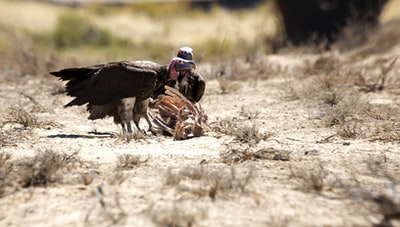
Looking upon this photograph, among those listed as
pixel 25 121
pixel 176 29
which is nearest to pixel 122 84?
pixel 25 121

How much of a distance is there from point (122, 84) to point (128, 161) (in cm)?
147

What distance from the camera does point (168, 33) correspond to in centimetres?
3375

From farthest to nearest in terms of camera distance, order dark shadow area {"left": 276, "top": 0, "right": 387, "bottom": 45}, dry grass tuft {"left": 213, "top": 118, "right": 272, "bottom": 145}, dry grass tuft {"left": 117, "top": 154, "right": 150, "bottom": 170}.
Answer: dark shadow area {"left": 276, "top": 0, "right": 387, "bottom": 45} < dry grass tuft {"left": 213, "top": 118, "right": 272, "bottom": 145} < dry grass tuft {"left": 117, "top": 154, "right": 150, "bottom": 170}

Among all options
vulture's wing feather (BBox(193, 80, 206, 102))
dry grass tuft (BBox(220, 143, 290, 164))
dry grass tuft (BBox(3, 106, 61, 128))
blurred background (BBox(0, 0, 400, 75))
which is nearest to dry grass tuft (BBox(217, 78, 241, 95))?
blurred background (BBox(0, 0, 400, 75))

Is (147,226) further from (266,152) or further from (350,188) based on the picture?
(266,152)

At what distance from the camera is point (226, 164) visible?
19.6 feet

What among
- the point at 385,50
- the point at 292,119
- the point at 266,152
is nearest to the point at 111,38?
the point at 385,50

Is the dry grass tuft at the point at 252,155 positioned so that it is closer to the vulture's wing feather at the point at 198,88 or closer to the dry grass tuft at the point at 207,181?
the dry grass tuft at the point at 207,181

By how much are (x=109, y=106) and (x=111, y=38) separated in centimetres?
2524

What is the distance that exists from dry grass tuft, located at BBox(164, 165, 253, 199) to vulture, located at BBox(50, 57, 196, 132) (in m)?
1.80

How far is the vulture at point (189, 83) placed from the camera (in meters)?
7.47

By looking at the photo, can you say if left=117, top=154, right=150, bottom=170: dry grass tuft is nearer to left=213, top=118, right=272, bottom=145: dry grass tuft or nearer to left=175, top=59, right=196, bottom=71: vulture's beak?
left=213, top=118, right=272, bottom=145: dry grass tuft

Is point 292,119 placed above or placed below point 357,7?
below

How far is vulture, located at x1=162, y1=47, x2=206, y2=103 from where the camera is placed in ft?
Result: 24.5
